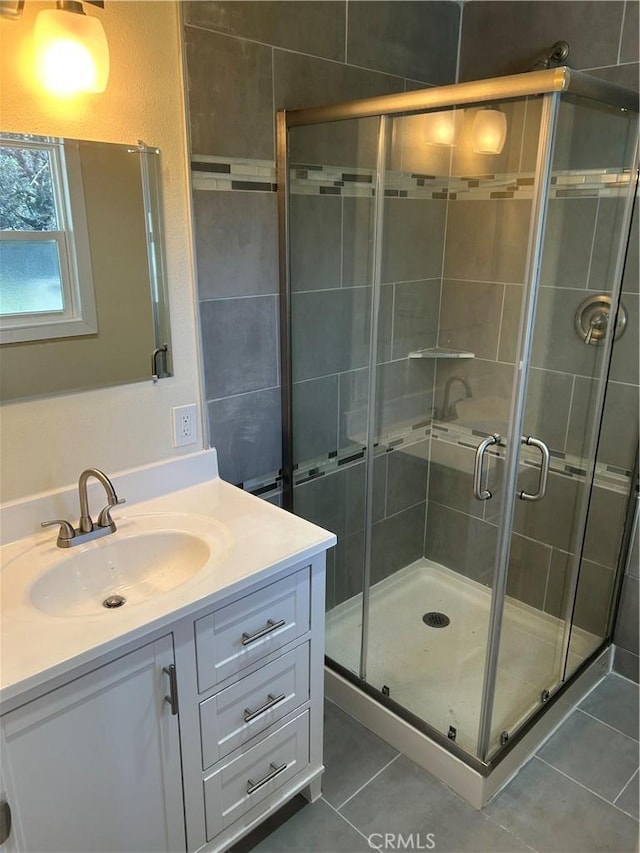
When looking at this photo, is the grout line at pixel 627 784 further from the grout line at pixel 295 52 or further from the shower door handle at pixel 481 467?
the grout line at pixel 295 52

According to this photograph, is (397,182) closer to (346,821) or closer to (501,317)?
(501,317)

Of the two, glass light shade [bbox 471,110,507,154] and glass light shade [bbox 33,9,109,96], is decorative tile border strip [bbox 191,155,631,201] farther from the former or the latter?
glass light shade [bbox 33,9,109,96]

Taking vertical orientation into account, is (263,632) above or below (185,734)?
above

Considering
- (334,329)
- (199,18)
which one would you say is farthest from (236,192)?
(334,329)

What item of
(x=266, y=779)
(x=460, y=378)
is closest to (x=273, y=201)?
(x=460, y=378)

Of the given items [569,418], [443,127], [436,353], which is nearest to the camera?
[443,127]

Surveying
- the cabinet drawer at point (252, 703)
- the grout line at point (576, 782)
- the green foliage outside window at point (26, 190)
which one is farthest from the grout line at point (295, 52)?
the grout line at point (576, 782)

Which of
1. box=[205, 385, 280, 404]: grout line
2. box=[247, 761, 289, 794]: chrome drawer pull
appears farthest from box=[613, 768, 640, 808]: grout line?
box=[205, 385, 280, 404]: grout line

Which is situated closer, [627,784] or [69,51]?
[69,51]

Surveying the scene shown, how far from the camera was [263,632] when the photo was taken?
152cm

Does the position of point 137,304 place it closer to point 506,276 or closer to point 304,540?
point 304,540

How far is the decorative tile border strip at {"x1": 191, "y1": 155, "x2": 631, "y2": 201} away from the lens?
1.68 meters

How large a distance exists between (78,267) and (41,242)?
4.1 inches

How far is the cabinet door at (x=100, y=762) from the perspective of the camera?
46.1 inches
